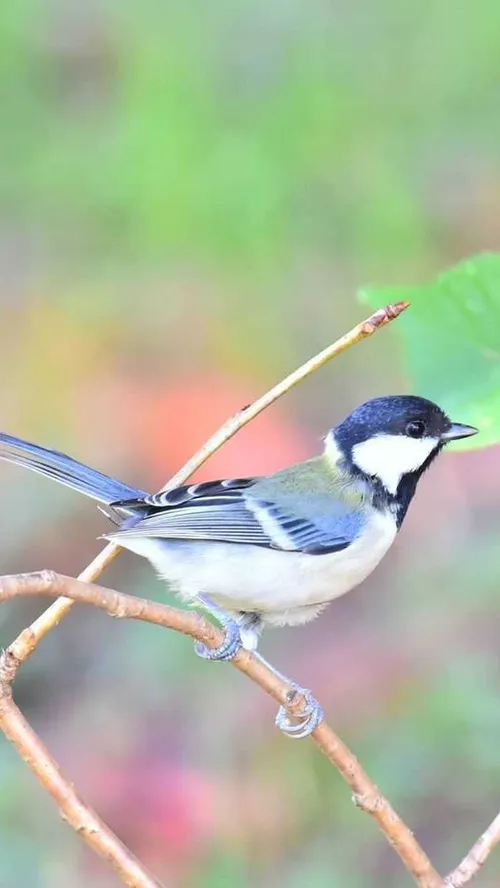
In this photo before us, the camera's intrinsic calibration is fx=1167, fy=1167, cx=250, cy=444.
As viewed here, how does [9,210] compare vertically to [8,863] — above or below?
above

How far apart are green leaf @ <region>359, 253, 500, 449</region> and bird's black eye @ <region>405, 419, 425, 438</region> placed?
Answer: 411 millimetres

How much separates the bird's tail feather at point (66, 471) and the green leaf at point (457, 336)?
0.51m

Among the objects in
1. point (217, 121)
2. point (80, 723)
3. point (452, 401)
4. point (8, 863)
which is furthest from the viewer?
point (217, 121)

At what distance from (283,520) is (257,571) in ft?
0.49

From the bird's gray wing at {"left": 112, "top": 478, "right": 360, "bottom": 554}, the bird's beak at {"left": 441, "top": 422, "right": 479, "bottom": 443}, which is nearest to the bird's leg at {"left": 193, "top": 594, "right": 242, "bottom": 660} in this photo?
the bird's gray wing at {"left": 112, "top": 478, "right": 360, "bottom": 554}

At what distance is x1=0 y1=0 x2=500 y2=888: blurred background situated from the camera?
2.79 meters

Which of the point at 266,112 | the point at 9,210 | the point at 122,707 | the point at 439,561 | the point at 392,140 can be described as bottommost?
the point at 439,561

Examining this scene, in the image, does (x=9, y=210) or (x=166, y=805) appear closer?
(x=166, y=805)

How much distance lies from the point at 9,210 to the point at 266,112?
1.23 metres

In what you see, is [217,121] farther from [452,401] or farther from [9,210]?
[452,401]

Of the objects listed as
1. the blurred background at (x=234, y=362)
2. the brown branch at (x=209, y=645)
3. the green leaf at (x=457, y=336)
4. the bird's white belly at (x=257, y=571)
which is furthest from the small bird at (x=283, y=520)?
the blurred background at (x=234, y=362)

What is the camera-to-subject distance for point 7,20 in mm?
5031

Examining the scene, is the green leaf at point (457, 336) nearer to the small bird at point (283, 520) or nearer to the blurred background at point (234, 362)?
the small bird at point (283, 520)

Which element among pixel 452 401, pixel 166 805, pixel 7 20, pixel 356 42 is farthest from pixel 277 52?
pixel 452 401
